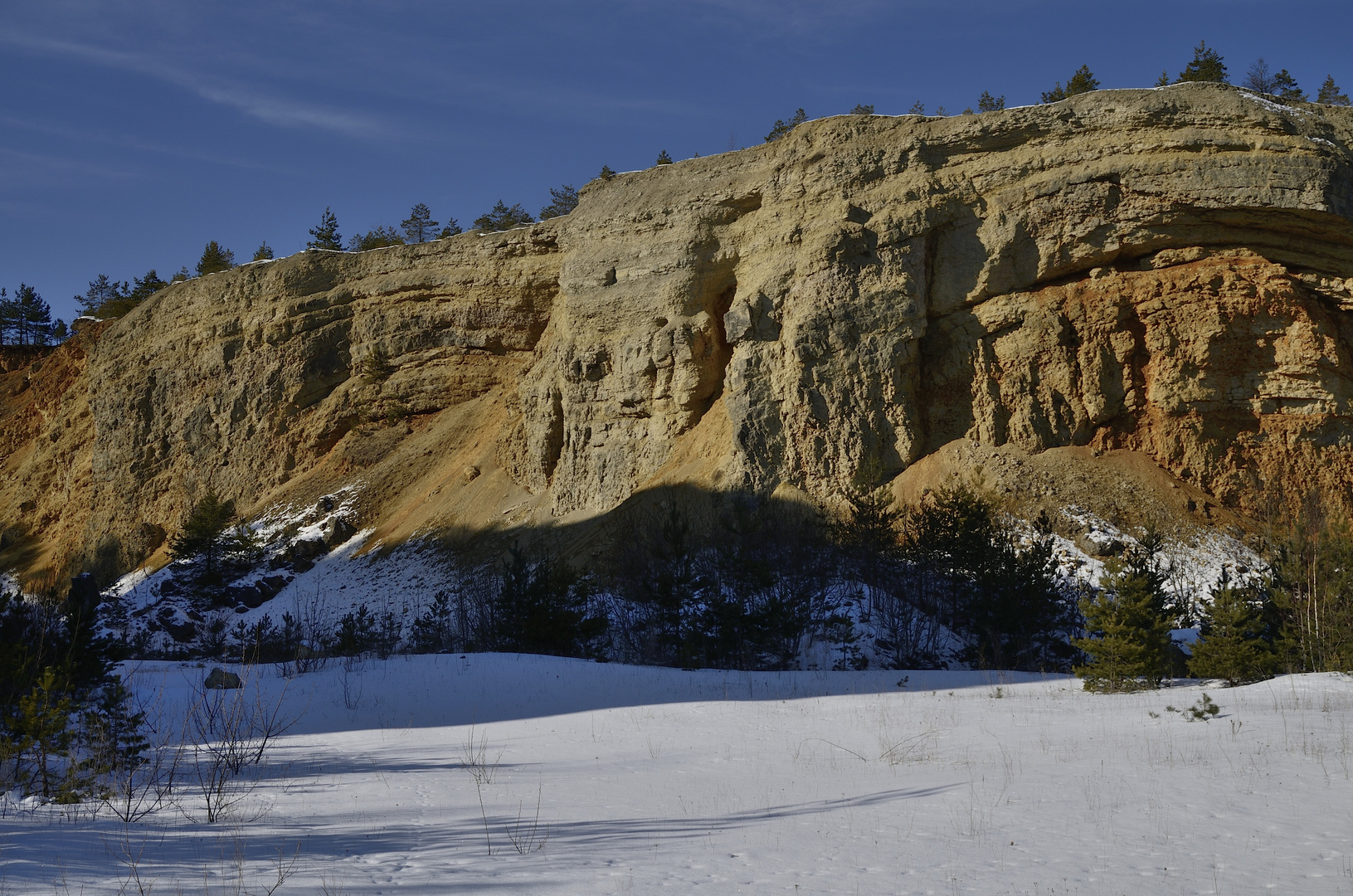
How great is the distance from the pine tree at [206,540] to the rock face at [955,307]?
657cm

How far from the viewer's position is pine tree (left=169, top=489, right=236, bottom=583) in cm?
3656

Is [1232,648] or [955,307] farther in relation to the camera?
[955,307]

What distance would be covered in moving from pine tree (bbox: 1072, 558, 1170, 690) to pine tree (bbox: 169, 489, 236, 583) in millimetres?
31217

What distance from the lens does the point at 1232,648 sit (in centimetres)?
1511

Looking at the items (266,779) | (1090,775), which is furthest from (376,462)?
(1090,775)

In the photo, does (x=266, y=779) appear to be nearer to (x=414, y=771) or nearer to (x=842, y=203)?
(x=414, y=771)

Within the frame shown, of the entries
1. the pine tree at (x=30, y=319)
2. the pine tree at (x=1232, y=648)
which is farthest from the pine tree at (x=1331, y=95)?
the pine tree at (x=30, y=319)

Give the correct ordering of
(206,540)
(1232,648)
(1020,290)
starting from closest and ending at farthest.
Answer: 1. (1232,648)
2. (1020,290)
3. (206,540)

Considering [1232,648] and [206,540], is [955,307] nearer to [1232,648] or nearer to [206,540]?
[1232,648]

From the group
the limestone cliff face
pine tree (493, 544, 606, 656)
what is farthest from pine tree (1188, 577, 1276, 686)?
the limestone cliff face

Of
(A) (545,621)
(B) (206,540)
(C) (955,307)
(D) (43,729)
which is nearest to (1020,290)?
(C) (955,307)

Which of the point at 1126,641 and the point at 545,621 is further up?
the point at 545,621

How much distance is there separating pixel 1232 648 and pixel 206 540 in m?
33.6

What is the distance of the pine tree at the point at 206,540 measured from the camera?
3656cm
